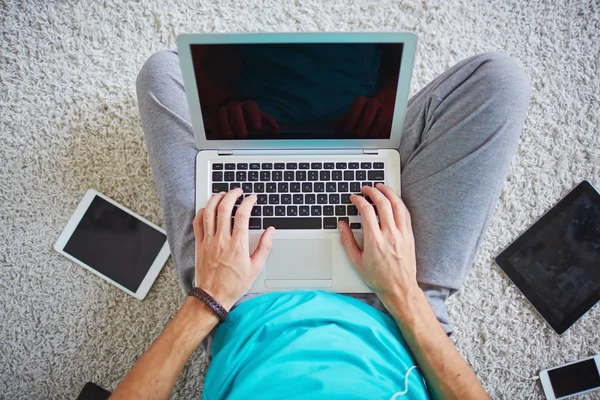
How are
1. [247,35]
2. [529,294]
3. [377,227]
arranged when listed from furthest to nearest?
[529,294], [377,227], [247,35]

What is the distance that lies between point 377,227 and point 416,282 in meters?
0.12

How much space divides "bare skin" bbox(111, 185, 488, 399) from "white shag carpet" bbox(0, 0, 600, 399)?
0.32 meters

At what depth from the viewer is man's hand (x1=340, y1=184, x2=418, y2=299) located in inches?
27.7

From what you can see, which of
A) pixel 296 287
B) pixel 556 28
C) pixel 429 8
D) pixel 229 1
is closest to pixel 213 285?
pixel 296 287

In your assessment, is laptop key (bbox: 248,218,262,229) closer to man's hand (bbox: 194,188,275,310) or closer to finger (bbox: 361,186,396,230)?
man's hand (bbox: 194,188,275,310)

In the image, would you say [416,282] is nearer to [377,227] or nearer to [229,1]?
[377,227]

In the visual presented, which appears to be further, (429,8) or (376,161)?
(429,8)

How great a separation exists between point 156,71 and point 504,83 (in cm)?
63

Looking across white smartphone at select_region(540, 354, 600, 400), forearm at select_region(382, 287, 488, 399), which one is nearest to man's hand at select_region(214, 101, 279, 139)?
forearm at select_region(382, 287, 488, 399)

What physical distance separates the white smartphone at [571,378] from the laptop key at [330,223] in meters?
0.67

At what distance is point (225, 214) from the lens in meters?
0.72

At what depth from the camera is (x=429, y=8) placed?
107 centimetres

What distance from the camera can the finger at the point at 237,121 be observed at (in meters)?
0.67

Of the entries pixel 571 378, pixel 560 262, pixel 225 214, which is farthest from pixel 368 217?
pixel 571 378
